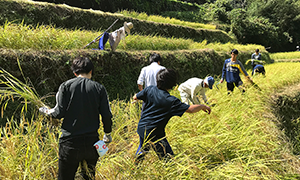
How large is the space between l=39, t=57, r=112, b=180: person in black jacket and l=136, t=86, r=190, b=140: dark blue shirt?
58 centimetres

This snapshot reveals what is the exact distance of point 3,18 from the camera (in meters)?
6.67

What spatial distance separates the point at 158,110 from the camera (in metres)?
2.30

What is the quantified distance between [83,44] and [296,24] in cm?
3180

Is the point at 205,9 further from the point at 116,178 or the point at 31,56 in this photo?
the point at 116,178

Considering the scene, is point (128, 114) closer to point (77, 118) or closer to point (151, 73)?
point (151, 73)

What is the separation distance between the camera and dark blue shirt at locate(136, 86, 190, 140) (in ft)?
7.29

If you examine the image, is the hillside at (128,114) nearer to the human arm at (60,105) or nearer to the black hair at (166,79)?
the human arm at (60,105)

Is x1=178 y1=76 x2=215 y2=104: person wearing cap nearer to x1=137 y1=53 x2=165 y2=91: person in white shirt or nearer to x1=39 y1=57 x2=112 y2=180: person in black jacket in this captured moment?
x1=137 y1=53 x2=165 y2=91: person in white shirt

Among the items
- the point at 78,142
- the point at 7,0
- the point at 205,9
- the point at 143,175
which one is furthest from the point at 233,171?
the point at 205,9

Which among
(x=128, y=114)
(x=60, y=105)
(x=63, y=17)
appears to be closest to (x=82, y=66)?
(x=60, y=105)

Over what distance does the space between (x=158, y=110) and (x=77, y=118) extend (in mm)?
835

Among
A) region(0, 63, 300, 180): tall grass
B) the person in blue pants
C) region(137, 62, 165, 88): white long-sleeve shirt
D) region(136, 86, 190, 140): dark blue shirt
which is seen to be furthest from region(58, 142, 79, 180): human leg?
region(137, 62, 165, 88): white long-sleeve shirt

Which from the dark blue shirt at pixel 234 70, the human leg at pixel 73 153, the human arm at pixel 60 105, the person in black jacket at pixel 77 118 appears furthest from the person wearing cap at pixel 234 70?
the human arm at pixel 60 105

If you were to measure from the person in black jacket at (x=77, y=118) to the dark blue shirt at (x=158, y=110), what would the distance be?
0.58 meters
